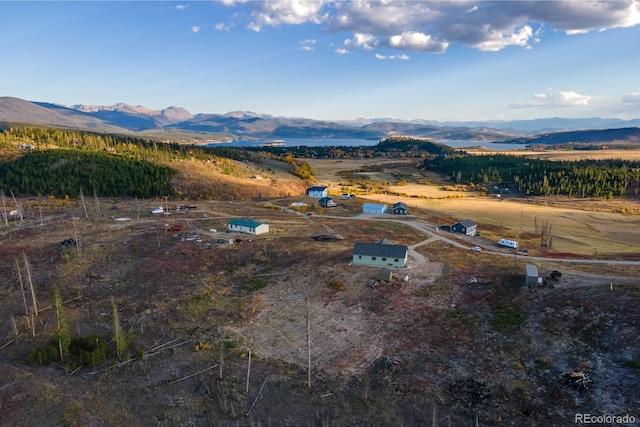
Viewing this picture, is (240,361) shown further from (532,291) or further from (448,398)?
(532,291)

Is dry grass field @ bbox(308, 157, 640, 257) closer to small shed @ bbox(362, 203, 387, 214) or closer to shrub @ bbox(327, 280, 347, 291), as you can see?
small shed @ bbox(362, 203, 387, 214)

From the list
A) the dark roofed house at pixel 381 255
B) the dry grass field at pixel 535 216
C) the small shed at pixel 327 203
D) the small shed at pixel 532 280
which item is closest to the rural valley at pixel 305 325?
the small shed at pixel 532 280

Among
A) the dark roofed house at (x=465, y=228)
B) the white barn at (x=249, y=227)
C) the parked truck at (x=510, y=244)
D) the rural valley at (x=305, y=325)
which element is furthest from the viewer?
the dark roofed house at (x=465, y=228)

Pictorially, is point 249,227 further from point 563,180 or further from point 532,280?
point 563,180

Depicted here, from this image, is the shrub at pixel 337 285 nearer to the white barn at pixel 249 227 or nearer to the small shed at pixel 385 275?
the small shed at pixel 385 275

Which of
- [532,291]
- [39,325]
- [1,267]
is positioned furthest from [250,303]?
[1,267]

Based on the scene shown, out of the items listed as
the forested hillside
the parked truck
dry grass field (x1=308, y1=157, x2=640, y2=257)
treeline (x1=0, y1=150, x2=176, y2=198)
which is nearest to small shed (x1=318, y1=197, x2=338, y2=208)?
dry grass field (x1=308, y1=157, x2=640, y2=257)

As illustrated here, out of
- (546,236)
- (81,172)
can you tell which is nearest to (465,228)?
(546,236)
